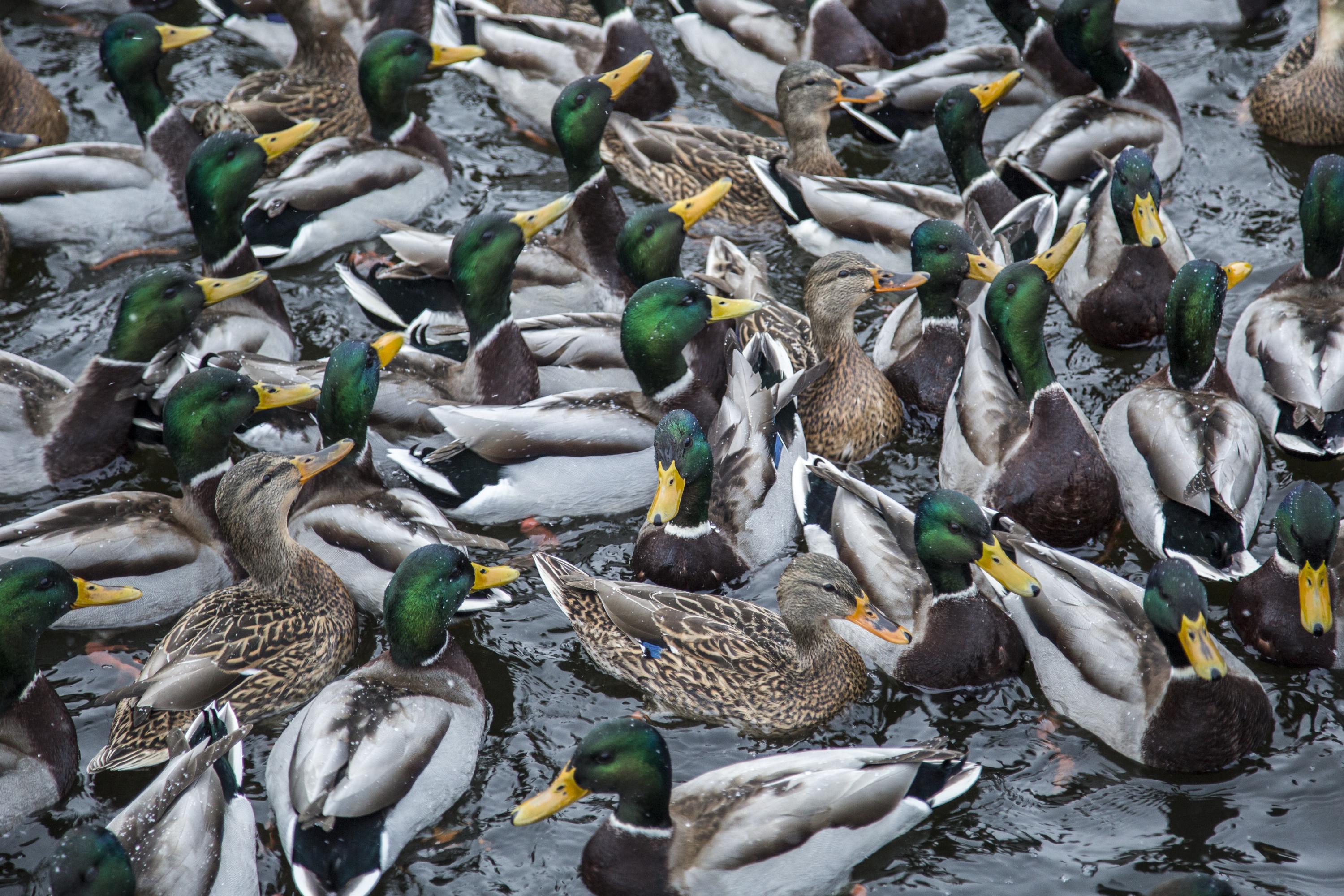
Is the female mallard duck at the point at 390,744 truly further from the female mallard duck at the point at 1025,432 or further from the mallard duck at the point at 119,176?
the mallard duck at the point at 119,176

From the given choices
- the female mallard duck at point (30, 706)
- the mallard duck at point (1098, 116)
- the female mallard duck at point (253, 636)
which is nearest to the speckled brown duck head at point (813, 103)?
the mallard duck at point (1098, 116)

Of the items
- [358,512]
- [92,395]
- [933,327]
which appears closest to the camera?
[358,512]

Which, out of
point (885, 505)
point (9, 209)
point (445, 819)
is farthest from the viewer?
point (9, 209)

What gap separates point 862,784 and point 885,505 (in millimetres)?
1518

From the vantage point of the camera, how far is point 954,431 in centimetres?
658

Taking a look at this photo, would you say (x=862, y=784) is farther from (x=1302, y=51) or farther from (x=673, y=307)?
(x=1302, y=51)

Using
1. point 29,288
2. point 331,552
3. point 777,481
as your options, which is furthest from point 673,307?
point 29,288

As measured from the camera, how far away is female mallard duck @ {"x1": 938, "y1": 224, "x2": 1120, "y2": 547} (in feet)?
20.5

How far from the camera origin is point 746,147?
8703 millimetres

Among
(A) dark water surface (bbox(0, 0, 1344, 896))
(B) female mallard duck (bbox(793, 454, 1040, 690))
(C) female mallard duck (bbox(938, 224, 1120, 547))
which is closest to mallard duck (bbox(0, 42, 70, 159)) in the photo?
(A) dark water surface (bbox(0, 0, 1344, 896))

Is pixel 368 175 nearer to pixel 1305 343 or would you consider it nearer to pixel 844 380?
pixel 844 380

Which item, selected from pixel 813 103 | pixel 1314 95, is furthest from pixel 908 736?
pixel 1314 95

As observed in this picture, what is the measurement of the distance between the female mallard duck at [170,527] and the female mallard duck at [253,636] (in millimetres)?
163

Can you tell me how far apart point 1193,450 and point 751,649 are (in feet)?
6.92
